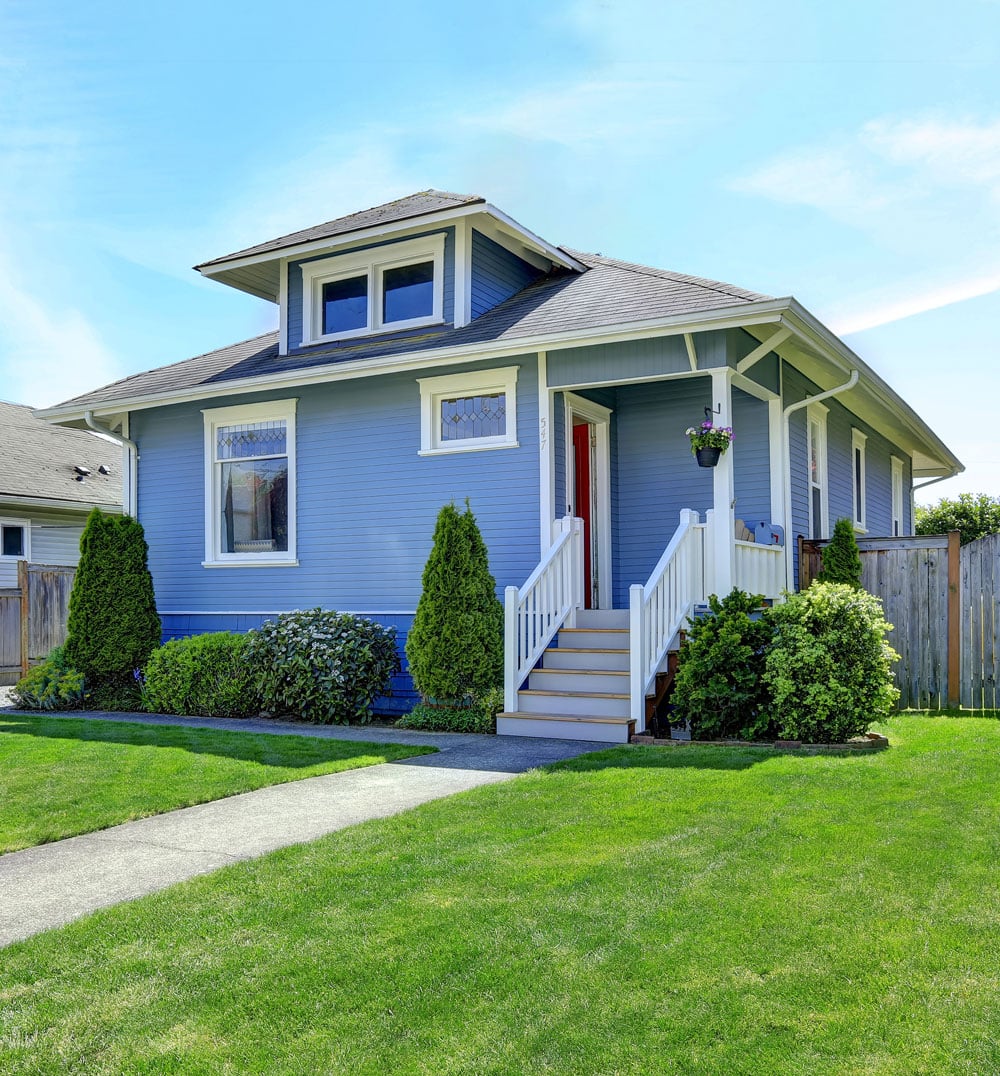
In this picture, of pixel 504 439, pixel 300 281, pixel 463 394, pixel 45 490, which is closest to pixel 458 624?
pixel 504 439

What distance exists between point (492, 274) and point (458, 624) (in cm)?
449

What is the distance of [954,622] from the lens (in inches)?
388

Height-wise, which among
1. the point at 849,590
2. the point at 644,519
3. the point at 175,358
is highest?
the point at 175,358

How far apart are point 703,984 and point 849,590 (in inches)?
210

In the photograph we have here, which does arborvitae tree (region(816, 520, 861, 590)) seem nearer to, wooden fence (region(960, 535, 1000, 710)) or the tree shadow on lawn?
wooden fence (region(960, 535, 1000, 710))

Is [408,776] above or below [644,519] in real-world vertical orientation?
below

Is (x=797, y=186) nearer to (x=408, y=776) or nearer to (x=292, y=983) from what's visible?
(x=408, y=776)

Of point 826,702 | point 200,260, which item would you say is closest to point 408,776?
point 826,702

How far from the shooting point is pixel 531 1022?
2.74 meters

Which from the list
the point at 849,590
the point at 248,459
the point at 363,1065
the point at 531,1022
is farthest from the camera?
the point at 248,459

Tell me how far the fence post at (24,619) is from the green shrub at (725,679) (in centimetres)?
937

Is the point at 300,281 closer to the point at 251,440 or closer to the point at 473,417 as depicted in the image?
the point at 251,440

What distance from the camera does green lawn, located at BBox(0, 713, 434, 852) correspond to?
17.7 ft

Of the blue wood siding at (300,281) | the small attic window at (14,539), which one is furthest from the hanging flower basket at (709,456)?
the small attic window at (14,539)
